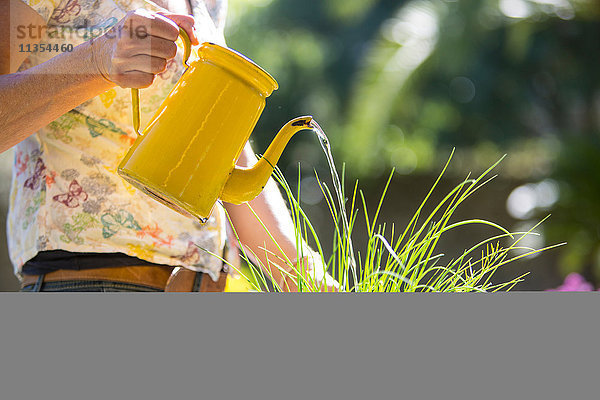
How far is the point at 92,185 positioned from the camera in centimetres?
68

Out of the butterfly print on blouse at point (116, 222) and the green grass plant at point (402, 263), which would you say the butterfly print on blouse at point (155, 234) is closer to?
the butterfly print on blouse at point (116, 222)

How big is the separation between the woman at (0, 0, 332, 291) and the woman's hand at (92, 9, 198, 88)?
0.10 meters

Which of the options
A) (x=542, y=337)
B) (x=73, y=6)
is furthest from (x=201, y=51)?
(x=542, y=337)

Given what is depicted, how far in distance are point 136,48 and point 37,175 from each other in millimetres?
264

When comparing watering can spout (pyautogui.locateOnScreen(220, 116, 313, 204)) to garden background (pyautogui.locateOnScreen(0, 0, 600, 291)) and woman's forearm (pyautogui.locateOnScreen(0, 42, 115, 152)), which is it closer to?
woman's forearm (pyautogui.locateOnScreen(0, 42, 115, 152))

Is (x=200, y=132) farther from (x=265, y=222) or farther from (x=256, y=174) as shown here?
(x=265, y=222)

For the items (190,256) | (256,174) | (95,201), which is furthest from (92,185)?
(256,174)

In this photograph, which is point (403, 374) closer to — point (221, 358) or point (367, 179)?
point (221, 358)

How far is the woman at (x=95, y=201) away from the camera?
2.05 ft

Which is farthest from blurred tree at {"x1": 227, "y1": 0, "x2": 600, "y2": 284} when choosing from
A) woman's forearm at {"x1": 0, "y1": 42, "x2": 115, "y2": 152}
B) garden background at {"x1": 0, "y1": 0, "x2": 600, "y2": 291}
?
woman's forearm at {"x1": 0, "y1": 42, "x2": 115, "y2": 152}

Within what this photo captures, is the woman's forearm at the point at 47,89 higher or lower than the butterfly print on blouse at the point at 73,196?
higher

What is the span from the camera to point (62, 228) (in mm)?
662

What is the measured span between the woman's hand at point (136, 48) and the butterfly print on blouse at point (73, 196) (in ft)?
0.70

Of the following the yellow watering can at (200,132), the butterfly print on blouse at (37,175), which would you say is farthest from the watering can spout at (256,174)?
the butterfly print on blouse at (37,175)
